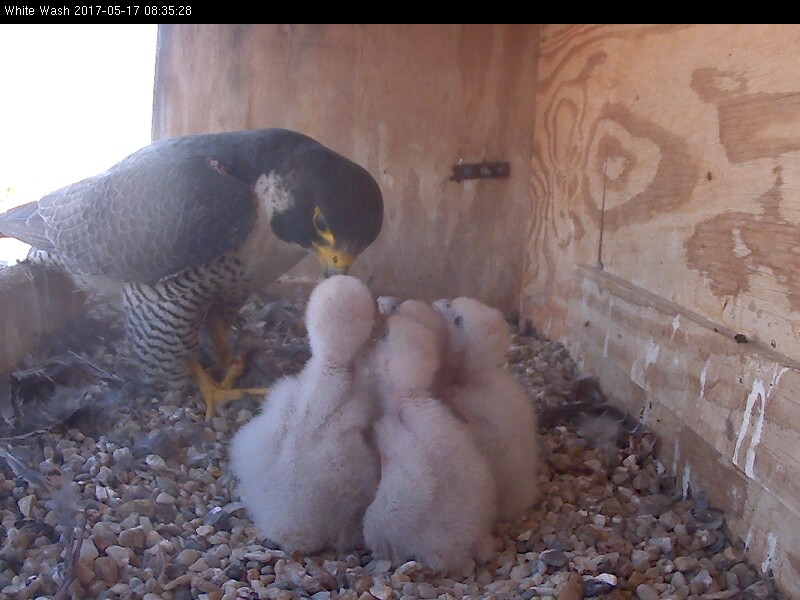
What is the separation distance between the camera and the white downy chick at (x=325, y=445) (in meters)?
1.54

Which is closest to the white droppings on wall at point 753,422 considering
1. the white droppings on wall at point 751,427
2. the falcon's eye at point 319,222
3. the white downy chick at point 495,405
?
the white droppings on wall at point 751,427

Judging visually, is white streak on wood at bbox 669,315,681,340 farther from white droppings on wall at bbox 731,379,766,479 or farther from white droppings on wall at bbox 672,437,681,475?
white droppings on wall at bbox 731,379,766,479

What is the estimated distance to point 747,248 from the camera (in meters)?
1.67

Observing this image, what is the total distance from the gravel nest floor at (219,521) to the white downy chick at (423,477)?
47mm

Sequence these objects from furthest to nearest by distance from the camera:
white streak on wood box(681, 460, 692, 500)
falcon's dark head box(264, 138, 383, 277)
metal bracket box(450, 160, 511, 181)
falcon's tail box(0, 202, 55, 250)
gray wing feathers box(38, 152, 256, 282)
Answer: metal bracket box(450, 160, 511, 181) → falcon's tail box(0, 202, 55, 250) → gray wing feathers box(38, 152, 256, 282) → falcon's dark head box(264, 138, 383, 277) → white streak on wood box(681, 460, 692, 500)

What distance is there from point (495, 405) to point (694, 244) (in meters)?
0.67

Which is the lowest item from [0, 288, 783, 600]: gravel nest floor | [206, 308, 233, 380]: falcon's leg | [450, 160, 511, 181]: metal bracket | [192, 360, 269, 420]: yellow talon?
[0, 288, 783, 600]: gravel nest floor

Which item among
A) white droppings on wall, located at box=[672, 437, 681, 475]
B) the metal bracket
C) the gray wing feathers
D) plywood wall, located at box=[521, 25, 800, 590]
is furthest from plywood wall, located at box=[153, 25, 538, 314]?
white droppings on wall, located at box=[672, 437, 681, 475]

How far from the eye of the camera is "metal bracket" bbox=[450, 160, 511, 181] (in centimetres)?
306

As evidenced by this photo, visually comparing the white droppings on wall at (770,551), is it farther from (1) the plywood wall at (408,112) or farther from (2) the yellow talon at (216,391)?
(1) the plywood wall at (408,112)

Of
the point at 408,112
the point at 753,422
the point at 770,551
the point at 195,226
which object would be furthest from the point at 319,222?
the point at 770,551

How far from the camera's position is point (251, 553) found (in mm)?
1537

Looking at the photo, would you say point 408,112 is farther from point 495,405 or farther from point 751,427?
point 751,427

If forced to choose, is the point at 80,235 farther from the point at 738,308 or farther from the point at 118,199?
the point at 738,308
